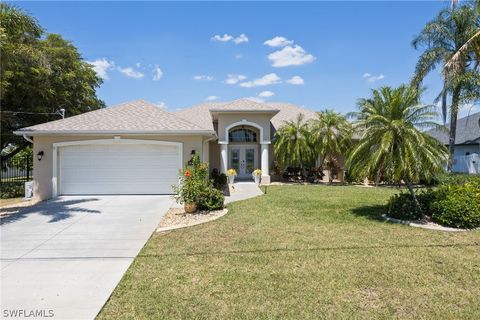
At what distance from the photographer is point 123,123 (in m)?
14.4

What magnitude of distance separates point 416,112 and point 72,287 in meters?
9.72

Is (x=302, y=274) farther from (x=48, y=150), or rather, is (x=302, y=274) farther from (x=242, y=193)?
(x=48, y=150)

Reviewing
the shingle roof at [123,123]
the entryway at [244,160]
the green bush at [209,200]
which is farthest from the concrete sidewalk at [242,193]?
the entryway at [244,160]

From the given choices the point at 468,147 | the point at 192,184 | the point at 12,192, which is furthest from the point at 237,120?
the point at 468,147

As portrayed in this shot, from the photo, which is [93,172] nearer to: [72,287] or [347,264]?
[72,287]

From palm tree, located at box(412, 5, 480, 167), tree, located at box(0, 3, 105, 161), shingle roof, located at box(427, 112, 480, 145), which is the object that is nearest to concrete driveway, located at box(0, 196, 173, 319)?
tree, located at box(0, 3, 105, 161)

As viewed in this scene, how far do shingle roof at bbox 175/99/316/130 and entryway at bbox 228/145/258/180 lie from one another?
106 inches

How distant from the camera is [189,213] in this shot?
34.4 feet

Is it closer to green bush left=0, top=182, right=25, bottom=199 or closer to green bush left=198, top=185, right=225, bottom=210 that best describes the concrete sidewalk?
green bush left=198, top=185, right=225, bottom=210

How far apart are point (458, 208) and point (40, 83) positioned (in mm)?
21287

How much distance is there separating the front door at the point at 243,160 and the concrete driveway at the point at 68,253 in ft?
37.3

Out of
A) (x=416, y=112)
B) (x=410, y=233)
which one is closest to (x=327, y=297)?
(x=410, y=233)

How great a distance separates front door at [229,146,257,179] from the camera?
22.9 meters

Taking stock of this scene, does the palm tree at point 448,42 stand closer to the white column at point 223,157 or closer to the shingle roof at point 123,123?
the white column at point 223,157
